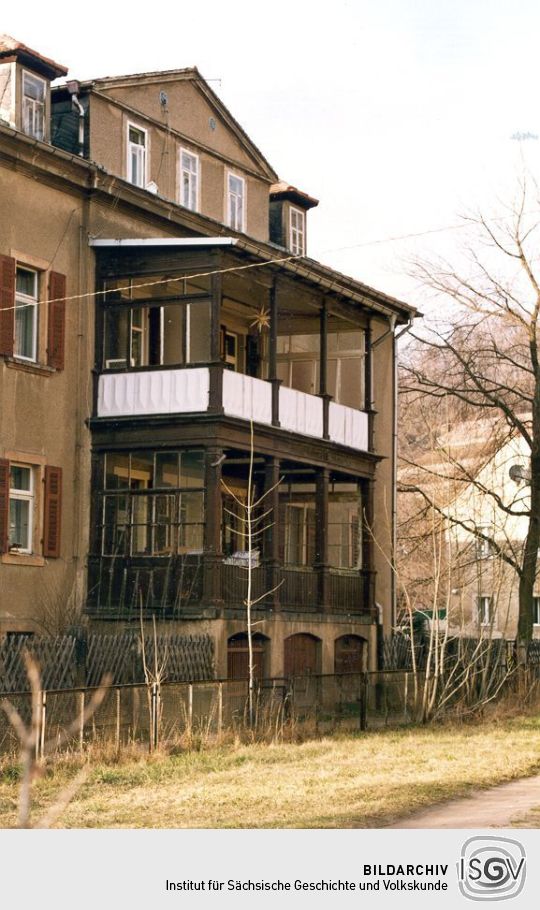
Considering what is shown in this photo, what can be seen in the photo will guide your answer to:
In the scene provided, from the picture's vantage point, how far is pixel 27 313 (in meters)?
24.3

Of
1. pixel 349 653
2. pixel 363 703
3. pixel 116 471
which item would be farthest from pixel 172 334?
pixel 363 703

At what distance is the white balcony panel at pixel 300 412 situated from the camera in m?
27.2

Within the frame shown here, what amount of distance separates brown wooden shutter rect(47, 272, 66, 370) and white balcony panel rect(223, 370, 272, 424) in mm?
2923

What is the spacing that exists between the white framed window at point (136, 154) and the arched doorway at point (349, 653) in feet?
33.0

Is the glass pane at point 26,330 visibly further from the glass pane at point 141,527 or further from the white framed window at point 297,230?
the white framed window at point 297,230

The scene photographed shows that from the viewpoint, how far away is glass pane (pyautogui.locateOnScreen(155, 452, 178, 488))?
26.4 metres

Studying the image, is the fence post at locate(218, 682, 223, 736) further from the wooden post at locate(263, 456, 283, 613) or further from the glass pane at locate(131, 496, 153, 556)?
the wooden post at locate(263, 456, 283, 613)

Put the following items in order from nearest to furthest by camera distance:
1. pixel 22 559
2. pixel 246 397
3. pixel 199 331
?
pixel 22 559 → pixel 246 397 → pixel 199 331

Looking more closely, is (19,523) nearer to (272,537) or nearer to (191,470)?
(191,470)

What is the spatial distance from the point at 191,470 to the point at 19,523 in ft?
13.9

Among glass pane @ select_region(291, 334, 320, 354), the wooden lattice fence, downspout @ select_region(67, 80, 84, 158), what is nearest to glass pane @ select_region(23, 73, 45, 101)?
downspout @ select_region(67, 80, 84, 158)

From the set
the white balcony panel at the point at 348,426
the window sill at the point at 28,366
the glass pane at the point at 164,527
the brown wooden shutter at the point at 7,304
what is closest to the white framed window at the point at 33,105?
the brown wooden shutter at the point at 7,304

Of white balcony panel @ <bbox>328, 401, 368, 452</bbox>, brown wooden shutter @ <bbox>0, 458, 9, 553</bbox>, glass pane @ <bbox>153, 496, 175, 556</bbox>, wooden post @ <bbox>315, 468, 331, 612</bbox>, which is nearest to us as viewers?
brown wooden shutter @ <bbox>0, 458, 9, 553</bbox>
